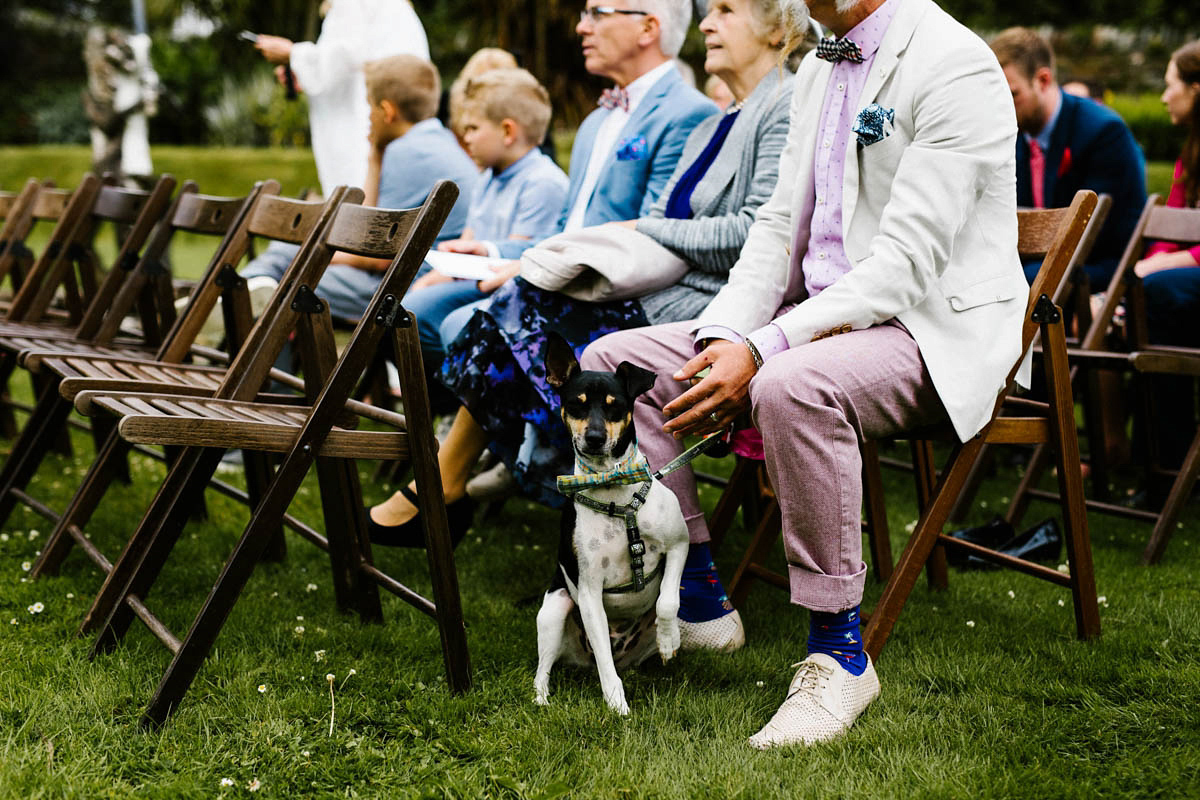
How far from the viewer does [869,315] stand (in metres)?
2.58

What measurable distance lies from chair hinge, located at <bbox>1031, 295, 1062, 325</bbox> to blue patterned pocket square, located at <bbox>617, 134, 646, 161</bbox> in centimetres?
144

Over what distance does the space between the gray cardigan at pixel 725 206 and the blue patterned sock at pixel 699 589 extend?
2.38ft

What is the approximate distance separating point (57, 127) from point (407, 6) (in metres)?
20.8

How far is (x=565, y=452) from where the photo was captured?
3.37m

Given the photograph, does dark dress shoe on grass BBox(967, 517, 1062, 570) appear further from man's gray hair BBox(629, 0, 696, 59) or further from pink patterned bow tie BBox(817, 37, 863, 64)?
man's gray hair BBox(629, 0, 696, 59)

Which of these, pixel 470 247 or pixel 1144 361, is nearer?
pixel 1144 361

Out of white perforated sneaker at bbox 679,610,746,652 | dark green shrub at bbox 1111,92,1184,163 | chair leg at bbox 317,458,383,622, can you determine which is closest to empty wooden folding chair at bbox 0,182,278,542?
chair leg at bbox 317,458,383,622

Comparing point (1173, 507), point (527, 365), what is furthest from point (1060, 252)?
point (527, 365)

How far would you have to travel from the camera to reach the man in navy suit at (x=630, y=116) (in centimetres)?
375

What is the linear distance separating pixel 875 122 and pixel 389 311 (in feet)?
3.91

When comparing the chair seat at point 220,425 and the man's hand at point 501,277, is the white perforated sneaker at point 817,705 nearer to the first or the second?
the chair seat at point 220,425

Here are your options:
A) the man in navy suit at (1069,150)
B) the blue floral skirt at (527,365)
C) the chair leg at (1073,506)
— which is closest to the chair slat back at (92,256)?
the blue floral skirt at (527,365)

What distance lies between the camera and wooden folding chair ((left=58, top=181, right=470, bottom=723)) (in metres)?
2.51

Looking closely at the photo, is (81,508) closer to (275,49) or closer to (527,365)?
(527,365)
